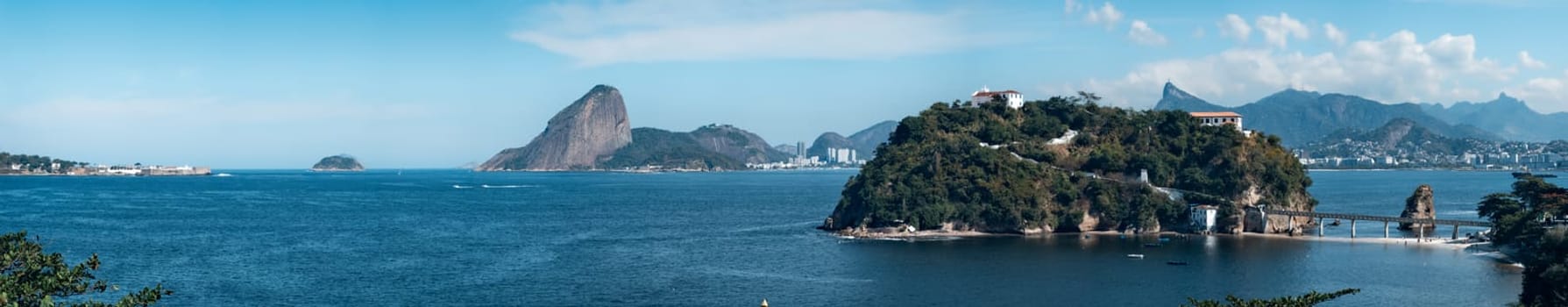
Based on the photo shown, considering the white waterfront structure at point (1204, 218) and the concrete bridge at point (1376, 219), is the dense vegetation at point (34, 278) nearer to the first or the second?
the white waterfront structure at point (1204, 218)

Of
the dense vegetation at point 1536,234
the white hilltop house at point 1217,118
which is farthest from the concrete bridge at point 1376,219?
the white hilltop house at point 1217,118

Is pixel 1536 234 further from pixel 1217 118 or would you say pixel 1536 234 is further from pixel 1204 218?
pixel 1217 118

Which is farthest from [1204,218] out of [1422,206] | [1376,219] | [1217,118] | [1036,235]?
[1217,118]

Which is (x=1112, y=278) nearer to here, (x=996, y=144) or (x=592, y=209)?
(x=996, y=144)

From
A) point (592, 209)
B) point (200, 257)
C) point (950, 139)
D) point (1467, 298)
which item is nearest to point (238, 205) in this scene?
point (592, 209)

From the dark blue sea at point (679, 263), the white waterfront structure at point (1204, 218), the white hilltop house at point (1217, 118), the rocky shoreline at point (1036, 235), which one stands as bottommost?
the dark blue sea at point (679, 263)

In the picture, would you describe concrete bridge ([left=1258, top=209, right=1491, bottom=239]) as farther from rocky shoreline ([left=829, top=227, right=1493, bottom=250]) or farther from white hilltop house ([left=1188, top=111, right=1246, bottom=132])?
white hilltop house ([left=1188, top=111, right=1246, bottom=132])

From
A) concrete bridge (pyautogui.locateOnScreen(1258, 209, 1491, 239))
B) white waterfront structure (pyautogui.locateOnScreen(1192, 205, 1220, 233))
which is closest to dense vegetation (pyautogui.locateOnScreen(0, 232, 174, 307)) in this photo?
white waterfront structure (pyautogui.locateOnScreen(1192, 205, 1220, 233))
